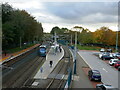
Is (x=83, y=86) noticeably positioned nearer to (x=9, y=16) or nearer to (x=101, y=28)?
(x=9, y=16)

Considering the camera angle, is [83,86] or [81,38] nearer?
[83,86]

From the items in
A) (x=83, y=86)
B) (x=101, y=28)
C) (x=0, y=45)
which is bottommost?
(x=83, y=86)

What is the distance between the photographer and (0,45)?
4088cm

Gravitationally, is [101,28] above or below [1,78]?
above

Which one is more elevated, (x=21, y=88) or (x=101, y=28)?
(x=101, y=28)

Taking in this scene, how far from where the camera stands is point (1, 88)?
18047 mm

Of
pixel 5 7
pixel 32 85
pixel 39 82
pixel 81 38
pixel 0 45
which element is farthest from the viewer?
pixel 81 38

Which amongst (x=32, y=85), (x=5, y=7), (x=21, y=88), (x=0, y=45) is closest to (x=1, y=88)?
(x=21, y=88)

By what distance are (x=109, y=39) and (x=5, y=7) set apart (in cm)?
3876

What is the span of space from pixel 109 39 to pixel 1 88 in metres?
58.1

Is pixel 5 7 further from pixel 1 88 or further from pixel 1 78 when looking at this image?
pixel 1 88

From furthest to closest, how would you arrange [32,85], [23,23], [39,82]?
[23,23], [39,82], [32,85]

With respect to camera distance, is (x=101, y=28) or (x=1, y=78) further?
(x=101, y=28)

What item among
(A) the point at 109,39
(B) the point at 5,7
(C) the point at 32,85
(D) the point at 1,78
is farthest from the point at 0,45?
(A) the point at 109,39
